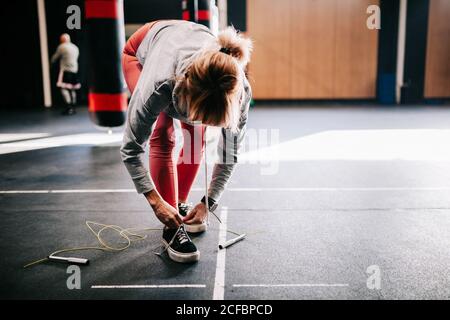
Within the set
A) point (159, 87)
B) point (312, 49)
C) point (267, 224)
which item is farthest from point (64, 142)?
point (312, 49)

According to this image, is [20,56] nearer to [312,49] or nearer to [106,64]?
[312,49]

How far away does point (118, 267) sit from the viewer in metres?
1.75

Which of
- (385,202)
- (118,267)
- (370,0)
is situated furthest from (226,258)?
(370,0)

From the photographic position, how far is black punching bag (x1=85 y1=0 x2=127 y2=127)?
1.48 m

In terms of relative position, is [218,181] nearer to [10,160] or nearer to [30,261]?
[30,261]

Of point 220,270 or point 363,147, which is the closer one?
point 220,270

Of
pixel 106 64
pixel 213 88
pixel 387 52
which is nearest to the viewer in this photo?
pixel 213 88

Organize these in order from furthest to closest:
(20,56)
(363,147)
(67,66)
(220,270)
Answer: (20,56)
(67,66)
(363,147)
(220,270)

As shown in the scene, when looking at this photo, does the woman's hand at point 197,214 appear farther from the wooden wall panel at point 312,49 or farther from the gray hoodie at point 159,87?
the wooden wall panel at point 312,49

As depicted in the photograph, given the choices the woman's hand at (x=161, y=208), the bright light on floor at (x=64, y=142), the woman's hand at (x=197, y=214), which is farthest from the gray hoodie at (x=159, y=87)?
the bright light on floor at (x=64, y=142)

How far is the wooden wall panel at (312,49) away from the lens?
844 centimetres

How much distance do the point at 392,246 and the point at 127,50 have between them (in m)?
1.41

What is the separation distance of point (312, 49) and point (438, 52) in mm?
2401

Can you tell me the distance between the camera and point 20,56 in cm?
835
